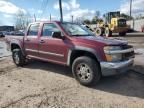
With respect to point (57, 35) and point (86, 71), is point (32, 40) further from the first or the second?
point (86, 71)

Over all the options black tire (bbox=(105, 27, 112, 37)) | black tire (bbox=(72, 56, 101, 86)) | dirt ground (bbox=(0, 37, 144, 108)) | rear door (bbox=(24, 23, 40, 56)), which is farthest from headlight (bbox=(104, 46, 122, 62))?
black tire (bbox=(105, 27, 112, 37))

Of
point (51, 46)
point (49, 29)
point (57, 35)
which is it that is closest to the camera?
point (57, 35)

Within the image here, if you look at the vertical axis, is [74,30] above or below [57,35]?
above

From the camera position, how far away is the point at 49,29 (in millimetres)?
7492

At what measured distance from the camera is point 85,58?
621 centimetres

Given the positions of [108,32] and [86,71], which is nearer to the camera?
[86,71]

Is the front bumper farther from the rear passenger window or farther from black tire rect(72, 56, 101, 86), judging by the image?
the rear passenger window

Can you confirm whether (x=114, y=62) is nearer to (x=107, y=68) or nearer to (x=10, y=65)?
(x=107, y=68)

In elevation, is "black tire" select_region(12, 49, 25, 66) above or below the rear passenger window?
below

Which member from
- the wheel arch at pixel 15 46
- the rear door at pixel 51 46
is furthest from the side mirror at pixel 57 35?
the wheel arch at pixel 15 46

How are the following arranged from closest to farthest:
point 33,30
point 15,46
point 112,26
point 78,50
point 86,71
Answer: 1. point 86,71
2. point 78,50
3. point 33,30
4. point 15,46
5. point 112,26

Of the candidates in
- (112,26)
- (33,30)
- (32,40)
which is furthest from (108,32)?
(32,40)

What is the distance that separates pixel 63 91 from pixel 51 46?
1806 millimetres

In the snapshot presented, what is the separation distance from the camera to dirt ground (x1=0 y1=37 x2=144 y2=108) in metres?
5.10
